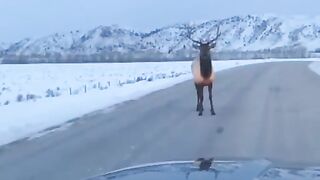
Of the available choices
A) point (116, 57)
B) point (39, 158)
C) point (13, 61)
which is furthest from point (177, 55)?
point (39, 158)

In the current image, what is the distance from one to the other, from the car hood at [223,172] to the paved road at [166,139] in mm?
2165

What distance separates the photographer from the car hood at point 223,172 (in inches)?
164

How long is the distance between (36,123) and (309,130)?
6445 mm

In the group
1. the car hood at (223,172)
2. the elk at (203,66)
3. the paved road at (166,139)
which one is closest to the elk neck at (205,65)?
the elk at (203,66)

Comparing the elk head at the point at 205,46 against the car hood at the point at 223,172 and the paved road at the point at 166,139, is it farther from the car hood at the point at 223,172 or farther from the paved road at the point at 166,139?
the car hood at the point at 223,172

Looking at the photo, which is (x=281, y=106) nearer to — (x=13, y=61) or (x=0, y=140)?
(x=0, y=140)

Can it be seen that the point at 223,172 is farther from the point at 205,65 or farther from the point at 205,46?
the point at 205,65

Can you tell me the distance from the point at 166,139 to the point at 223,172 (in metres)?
9.16

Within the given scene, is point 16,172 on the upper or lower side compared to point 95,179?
lower

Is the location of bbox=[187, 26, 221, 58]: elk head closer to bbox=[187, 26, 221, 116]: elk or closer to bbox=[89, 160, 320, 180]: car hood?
bbox=[187, 26, 221, 116]: elk

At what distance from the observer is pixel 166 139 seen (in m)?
13.5

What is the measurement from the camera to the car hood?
4.16 metres

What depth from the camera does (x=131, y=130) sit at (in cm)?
1533

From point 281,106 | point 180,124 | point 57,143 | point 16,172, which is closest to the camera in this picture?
point 16,172
